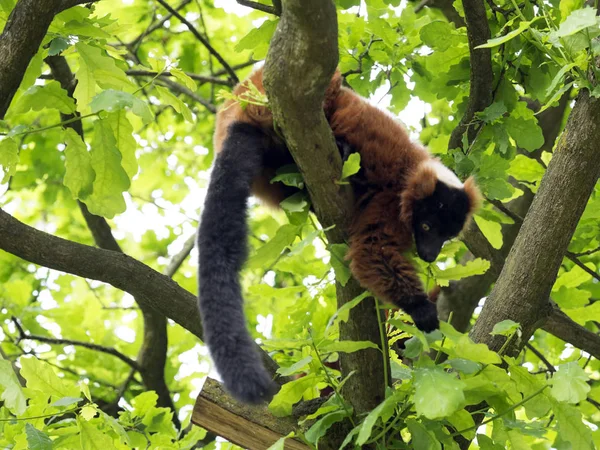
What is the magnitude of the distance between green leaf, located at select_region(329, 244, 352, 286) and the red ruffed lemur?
0.26 feet

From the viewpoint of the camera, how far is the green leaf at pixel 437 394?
106 inches

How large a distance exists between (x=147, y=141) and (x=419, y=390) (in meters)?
7.49

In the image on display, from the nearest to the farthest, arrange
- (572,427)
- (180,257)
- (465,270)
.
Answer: (572,427) < (465,270) < (180,257)

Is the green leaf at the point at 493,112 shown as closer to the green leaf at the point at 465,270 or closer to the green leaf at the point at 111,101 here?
the green leaf at the point at 465,270

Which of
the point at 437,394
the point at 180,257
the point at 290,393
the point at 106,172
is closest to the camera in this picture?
the point at 437,394

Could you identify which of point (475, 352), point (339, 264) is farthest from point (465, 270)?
point (339, 264)

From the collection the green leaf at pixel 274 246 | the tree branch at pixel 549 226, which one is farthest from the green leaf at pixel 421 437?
the green leaf at pixel 274 246

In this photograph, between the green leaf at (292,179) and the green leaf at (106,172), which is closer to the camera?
the green leaf at (292,179)

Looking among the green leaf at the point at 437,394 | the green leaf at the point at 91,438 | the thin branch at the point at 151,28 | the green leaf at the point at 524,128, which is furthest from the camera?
the thin branch at the point at 151,28

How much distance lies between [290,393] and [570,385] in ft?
3.84

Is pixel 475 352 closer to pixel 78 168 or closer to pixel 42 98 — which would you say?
pixel 78 168

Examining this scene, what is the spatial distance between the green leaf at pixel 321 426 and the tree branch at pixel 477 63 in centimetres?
192

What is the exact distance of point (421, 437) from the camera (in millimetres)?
3135

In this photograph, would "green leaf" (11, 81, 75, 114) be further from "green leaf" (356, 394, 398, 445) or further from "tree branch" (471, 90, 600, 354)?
"tree branch" (471, 90, 600, 354)
